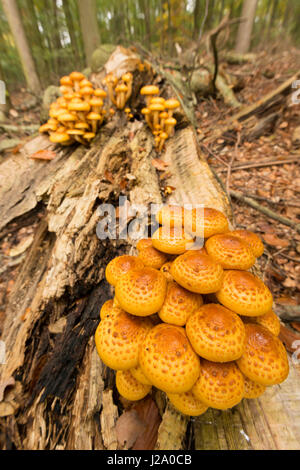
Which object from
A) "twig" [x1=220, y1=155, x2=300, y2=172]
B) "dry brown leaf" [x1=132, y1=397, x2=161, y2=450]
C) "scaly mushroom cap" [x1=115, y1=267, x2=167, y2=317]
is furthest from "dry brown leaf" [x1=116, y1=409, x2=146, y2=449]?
"twig" [x1=220, y1=155, x2=300, y2=172]

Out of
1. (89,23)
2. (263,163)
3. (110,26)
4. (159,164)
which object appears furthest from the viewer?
(110,26)

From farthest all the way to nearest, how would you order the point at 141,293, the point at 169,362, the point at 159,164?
the point at 159,164
the point at 141,293
the point at 169,362

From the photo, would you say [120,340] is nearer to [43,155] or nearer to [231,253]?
[231,253]

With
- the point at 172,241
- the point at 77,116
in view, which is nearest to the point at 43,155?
the point at 77,116

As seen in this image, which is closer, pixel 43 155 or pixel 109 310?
pixel 109 310

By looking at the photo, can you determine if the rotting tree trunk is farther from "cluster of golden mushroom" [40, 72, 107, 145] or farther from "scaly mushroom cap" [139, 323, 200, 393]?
"scaly mushroom cap" [139, 323, 200, 393]

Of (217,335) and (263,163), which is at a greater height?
(217,335)
